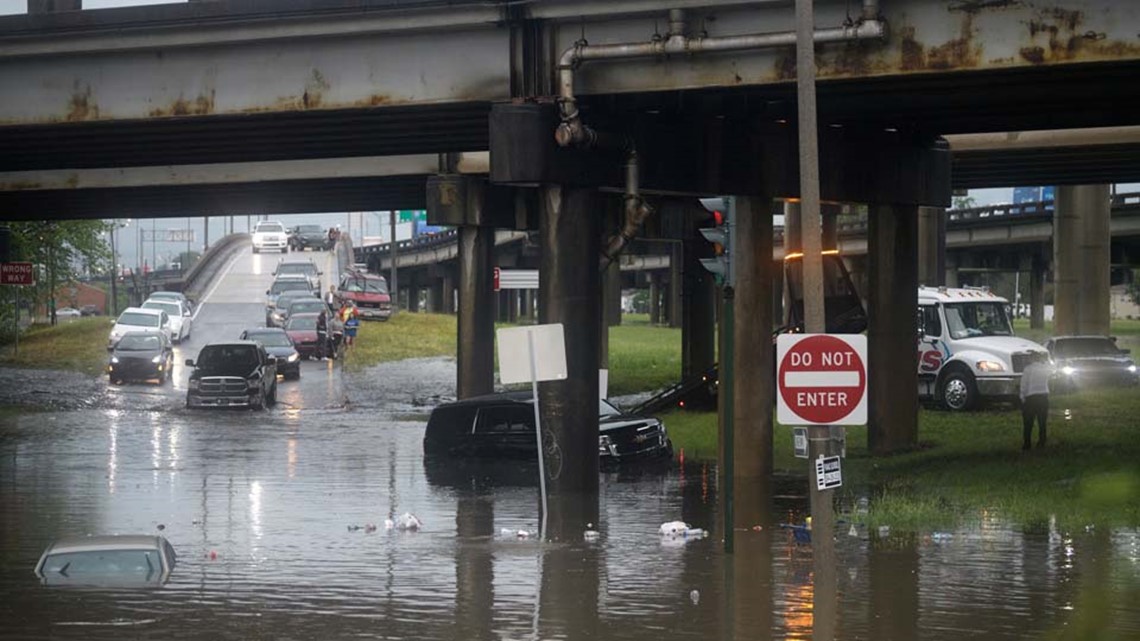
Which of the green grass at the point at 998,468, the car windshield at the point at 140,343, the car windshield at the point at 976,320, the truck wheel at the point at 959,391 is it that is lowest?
the green grass at the point at 998,468

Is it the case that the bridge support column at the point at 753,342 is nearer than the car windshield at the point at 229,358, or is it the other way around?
the bridge support column at the point at 753,342

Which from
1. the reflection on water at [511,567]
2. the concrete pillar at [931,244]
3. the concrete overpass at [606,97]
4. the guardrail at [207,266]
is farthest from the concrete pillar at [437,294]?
the reflection on water at [511,567]

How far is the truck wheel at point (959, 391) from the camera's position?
36.4 metres

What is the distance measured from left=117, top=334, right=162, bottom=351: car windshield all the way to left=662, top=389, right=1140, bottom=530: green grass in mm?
23131

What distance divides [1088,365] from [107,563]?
97.3 feet

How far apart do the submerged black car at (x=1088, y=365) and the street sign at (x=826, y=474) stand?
27.3 metres

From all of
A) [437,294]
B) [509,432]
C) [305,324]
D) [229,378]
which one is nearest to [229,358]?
[229,378]

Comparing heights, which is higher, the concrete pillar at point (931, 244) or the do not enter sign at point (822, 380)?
the concrete pillar at point (931, 244)

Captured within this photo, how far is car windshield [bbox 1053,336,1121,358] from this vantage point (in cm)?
4097

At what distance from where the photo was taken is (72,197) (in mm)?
44875

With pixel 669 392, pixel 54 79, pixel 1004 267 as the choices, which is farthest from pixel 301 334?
pixel 1004 267

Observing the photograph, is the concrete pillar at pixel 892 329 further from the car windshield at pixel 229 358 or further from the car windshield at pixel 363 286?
the car windshield at pixel 363 286

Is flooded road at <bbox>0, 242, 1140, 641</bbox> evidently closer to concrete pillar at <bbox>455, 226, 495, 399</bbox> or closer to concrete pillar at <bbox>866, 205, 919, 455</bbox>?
concrete pillar at <bbox>866, 205, 919, 455</bbox>

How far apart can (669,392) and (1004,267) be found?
7349cm
